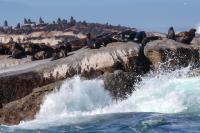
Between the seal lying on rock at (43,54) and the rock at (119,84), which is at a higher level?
the seal lying on rock at (43,54)

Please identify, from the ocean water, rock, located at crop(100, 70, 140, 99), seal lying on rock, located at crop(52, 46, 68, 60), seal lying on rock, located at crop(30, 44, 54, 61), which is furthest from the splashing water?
seal lying on rock, located at crop(30, 44, 54, 61)

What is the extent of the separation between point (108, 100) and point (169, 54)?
12.4 feet

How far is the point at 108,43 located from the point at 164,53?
109 inches

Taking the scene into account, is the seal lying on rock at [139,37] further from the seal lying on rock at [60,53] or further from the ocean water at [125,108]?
the seal lying on rock at [60,53]

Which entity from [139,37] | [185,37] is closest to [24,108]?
[139,37]

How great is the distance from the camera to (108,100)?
67.2 feet

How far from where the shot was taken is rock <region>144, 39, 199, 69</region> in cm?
2252

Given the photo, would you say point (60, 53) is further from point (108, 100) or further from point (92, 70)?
point (108, 100)

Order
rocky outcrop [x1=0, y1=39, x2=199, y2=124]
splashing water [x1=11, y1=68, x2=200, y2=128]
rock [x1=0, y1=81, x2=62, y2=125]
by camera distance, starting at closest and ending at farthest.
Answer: splashing water [x1=11, y1=68, x2=200, y2=128] < rock [x1=0, y1=81, x2=62, y2=125] < rocky outcrop [x1=0, y1=39, x2=199, y2=124]

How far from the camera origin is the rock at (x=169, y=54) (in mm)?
22516


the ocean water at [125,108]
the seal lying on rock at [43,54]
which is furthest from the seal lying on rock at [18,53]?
the ocean water at [125,108]

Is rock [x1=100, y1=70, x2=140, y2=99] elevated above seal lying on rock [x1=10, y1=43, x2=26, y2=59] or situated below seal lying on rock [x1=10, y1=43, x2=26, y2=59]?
below

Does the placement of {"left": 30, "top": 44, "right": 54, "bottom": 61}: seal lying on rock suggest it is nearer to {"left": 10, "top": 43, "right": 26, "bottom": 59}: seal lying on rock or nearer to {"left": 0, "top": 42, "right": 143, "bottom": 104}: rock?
{"left": 10, "top": 43, "right": 26, "bottom": 59}: seal lying on rock

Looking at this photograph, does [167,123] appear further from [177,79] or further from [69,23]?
[69,23]
